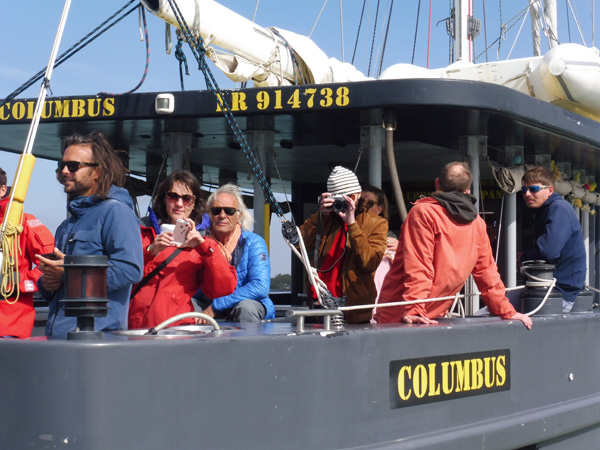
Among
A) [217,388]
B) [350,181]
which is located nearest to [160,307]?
[217,388]

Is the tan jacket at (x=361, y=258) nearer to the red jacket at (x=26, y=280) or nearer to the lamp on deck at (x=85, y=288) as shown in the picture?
the red jacket at (x=26, y=280)

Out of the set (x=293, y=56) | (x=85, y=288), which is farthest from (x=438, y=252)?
(x=293, y=56)

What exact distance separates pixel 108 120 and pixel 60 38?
2.46 meters

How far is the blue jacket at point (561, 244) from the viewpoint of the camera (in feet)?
16.9

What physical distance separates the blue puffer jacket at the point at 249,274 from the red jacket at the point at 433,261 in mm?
721

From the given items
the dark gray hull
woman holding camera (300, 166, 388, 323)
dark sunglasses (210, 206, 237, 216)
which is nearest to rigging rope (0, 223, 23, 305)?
the dark gray hull

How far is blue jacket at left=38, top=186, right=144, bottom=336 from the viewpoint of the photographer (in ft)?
11.0

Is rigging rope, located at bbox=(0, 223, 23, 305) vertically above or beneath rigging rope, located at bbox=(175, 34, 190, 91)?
beneath

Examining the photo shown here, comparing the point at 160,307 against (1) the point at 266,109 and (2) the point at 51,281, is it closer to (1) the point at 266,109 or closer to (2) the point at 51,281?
(2) the point at 51,281

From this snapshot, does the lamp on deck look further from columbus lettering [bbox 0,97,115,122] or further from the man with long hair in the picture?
columbus lettering [bbox 0,97,115,122]

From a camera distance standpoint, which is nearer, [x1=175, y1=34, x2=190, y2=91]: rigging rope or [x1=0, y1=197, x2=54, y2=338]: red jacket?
[x1=0, y1=197, x2=54, y2=338]: red jacket

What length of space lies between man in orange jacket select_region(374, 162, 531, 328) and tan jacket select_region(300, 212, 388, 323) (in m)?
0.09

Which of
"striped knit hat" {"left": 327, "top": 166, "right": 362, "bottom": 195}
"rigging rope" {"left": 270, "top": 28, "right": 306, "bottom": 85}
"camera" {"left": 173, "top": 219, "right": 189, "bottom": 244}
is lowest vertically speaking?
"camera" {"left": 173, "top": 219, "right": 189, "bottom": 244}

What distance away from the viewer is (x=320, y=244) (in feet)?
15.1
